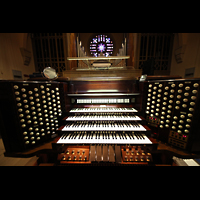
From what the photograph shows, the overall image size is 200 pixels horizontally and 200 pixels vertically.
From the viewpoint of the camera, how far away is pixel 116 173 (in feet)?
4.65

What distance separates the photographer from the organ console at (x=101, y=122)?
1473 millimetres

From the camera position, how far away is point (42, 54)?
5660mm

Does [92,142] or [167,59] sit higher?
[167,59]

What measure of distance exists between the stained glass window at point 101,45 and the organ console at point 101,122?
20.7 feet

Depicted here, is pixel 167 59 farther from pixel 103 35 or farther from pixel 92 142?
pixel 92 142

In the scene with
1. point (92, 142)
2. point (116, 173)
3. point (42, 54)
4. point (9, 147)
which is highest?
point (42, 54)

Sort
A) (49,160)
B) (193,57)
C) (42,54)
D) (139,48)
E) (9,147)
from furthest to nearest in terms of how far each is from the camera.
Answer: (42,54) < (139,48) < (193,57) < (49,160) < (9,147)

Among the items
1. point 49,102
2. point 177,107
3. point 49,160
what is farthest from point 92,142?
point 177,107

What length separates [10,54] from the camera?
154 inches

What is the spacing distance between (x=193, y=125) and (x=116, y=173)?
164 cm

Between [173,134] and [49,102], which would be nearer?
[173,134]

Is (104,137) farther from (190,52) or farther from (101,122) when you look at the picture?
(190,52)

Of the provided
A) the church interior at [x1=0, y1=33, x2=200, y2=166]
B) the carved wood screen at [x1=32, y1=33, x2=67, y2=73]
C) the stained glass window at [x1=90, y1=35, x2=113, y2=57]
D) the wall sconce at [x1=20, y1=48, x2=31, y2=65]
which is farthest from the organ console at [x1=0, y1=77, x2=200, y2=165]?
the stained glass window at [x1=90, y1=35, x2=113, y2=57]

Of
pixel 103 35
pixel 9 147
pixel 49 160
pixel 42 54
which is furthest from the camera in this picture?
pixel 103 35
